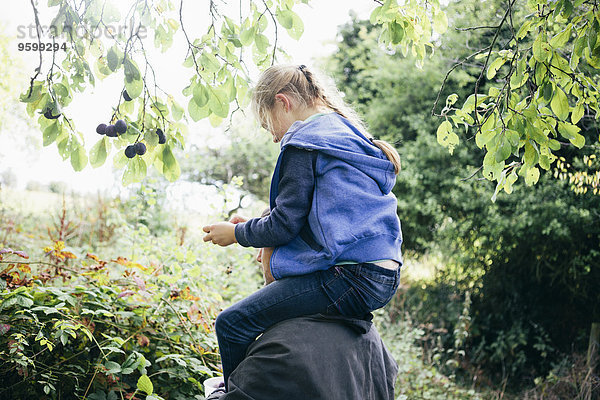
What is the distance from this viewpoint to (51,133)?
7.04 feet

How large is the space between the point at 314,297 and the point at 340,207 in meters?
0.31

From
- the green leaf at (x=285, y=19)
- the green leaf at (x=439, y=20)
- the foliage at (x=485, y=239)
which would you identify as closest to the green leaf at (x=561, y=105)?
the green leaf at (x=439, y=20)

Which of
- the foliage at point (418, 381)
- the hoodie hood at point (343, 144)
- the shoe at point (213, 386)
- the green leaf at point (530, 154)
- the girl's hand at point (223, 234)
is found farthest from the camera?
the foliage at point (418, 381)

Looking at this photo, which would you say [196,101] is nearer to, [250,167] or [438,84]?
[438,84]

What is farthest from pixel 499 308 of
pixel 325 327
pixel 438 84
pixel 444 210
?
pixel 325 327

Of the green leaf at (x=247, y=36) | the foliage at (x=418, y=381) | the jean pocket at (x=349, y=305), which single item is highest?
the green leaf at (x=247, y=36)

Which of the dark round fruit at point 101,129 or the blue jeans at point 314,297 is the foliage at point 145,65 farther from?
the blue jeans at point 314,297

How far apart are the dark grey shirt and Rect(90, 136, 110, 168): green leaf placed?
1051mm

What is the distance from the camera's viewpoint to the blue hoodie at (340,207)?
64.8 inches

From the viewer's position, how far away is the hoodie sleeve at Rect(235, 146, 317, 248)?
65.9 inches

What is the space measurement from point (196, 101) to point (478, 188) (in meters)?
4.51

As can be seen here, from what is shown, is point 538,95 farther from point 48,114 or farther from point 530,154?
point 48,114

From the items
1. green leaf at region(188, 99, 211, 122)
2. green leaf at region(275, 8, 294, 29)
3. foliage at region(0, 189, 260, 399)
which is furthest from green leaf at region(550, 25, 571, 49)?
foliage at region(0, 189, 260, 399)

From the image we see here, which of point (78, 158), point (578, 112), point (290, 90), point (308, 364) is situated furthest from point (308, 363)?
point (578, 112)
